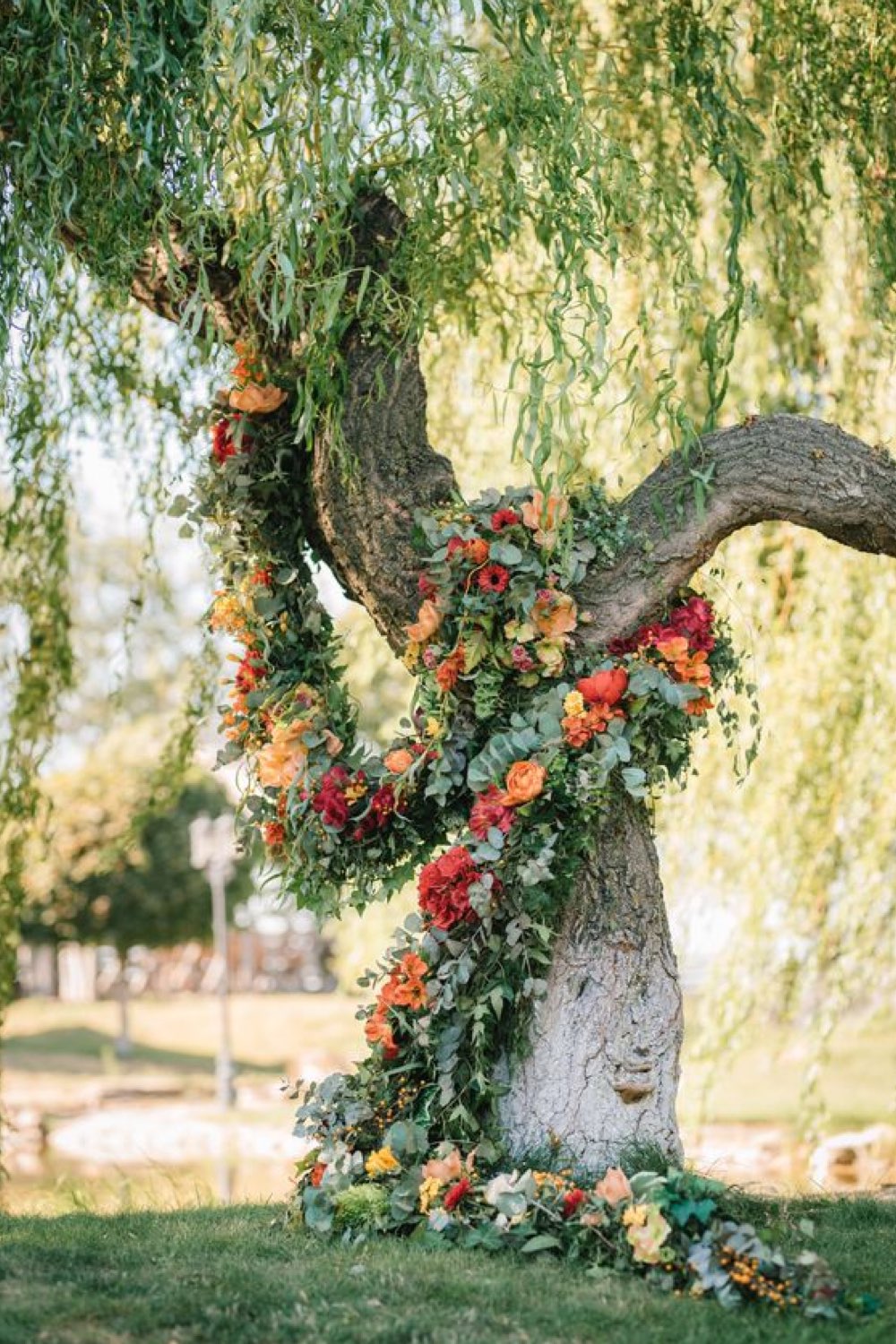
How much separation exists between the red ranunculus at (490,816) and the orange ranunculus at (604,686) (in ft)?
1.11

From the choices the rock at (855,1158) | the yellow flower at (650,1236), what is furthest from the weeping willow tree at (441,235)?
the rock at (855,1158)

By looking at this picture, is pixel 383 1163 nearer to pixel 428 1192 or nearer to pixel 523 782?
pixel 428 1192

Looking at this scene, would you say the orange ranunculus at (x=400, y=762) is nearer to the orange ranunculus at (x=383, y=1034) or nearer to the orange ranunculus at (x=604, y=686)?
the orange ranunculus at (x=604, y=686)

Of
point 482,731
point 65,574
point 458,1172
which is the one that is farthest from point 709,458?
point 65,574

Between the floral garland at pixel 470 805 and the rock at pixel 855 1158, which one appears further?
the rock at pixel 855 1158

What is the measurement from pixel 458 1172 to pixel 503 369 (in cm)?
351

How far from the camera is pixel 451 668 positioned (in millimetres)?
3951

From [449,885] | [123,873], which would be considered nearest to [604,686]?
[449,885]

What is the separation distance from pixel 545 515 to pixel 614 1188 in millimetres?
1670

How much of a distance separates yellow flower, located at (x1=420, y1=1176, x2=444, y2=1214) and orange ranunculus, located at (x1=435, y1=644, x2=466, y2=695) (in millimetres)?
1263

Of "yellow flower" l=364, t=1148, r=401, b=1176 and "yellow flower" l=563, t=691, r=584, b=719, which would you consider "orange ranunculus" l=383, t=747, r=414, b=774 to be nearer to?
"yellow flower" l=563, t=691, r=584, b=719

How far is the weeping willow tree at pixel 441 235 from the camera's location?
3.70m

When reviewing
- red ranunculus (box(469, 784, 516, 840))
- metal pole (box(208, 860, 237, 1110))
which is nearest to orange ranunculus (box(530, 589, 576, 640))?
red ranunculus (box(469, 784, 516, 840))

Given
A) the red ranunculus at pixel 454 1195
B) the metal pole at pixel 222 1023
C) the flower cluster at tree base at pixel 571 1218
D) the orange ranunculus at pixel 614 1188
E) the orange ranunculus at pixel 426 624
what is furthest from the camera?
the metal pole at pixel 222 1023
